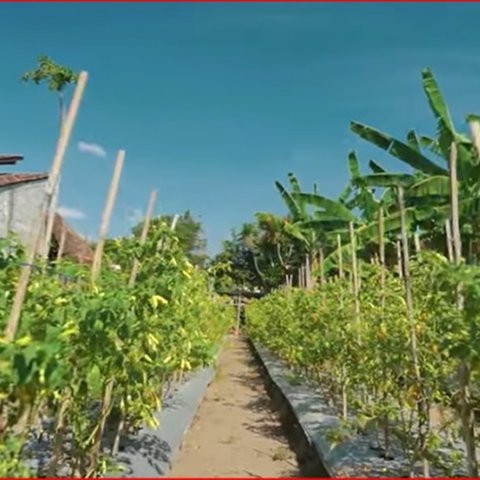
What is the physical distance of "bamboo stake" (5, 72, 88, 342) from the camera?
237 centimetres

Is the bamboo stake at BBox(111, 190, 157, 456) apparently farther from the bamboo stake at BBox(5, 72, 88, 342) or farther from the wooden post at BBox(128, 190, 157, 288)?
the bamboo stake at BBox(5, 72, 88, 342)

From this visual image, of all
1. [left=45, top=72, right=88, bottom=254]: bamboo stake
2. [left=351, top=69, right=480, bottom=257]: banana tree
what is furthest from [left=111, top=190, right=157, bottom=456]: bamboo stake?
[left=351, top=69, right=480, bottom=257]: banana tree

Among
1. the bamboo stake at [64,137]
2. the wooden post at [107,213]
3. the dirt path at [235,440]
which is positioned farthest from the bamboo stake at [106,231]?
the dirt path at [235,440]

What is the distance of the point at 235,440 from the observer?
6883mm

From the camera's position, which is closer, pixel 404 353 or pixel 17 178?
pixel 404 353

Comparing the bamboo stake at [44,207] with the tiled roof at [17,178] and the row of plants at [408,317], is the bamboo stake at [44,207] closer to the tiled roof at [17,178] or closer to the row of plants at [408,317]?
the row of plants at [408,317]

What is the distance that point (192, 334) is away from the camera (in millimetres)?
6195

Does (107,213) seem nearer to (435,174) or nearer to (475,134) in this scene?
(475,134)

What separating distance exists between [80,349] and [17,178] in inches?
389

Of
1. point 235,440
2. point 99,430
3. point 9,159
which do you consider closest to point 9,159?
point 9,159

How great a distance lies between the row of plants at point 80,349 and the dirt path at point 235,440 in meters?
1.29

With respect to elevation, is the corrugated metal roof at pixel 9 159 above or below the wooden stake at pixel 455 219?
above

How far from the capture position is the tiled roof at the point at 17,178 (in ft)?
37.1

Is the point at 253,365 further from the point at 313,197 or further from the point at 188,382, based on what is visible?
the point at 188,382
